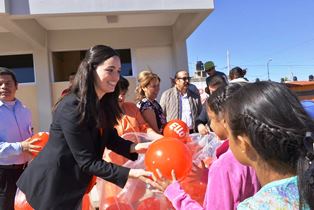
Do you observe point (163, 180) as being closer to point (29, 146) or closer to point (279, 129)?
point (279, 129)

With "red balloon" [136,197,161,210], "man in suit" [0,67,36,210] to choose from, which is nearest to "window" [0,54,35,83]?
"man in suit" [0,67,36,210]

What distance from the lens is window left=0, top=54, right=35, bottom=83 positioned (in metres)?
8.72

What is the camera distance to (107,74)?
227 cm

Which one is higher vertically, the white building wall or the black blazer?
the white building wall

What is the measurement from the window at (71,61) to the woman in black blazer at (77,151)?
22.0 feet

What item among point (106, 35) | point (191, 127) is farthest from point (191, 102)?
point (106, 35)

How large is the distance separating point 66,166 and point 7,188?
138 centimetres

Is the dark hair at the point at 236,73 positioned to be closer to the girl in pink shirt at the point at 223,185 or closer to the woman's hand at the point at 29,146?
the woman's hand at the point at 29,146

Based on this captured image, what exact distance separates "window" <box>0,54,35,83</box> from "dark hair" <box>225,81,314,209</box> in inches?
324

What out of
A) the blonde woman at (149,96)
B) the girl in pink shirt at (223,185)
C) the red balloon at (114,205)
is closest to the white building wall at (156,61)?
the blonde woman at (149,96)

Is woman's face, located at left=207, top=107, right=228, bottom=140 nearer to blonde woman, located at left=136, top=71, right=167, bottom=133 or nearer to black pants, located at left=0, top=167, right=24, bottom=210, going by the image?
black pants, located at left=0, top=167, right=24, bottom=210

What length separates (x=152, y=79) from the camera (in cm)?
446

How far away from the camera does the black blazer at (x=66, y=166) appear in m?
2.13

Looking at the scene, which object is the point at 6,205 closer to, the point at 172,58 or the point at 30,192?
the point at 30,192
